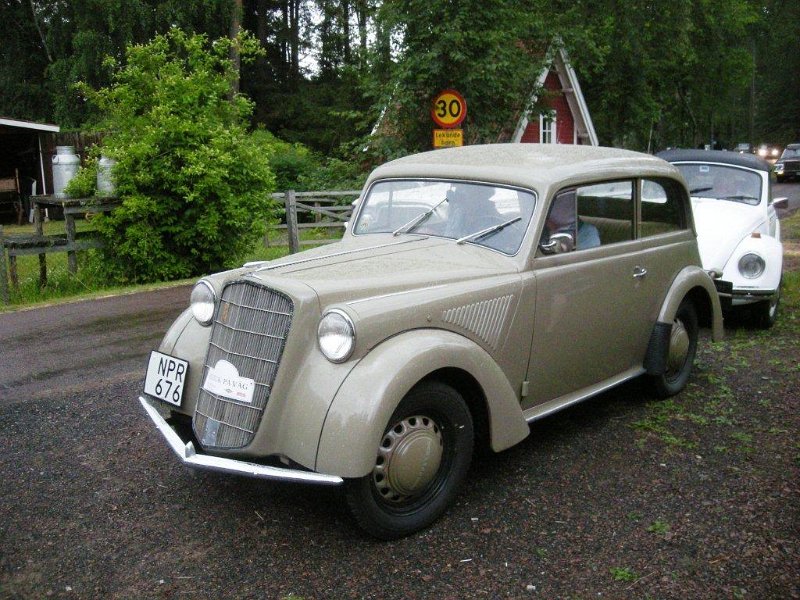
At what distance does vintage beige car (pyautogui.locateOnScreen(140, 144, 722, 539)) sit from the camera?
3.54 m

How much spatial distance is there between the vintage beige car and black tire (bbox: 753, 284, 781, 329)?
2345mm

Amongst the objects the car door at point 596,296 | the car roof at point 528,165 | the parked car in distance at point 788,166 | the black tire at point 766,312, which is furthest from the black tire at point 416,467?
the parked car in distance at point 788,166

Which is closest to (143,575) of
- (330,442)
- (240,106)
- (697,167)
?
(330,442)

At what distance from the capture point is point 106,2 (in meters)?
27.1

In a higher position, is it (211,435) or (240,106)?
(240,106)

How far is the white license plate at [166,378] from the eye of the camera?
13.5ft

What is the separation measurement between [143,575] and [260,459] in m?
0.69

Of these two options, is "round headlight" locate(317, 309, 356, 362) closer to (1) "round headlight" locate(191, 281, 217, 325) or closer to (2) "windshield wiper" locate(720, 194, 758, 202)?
(1) "round headlight" locate(191, 281, 217, 325)

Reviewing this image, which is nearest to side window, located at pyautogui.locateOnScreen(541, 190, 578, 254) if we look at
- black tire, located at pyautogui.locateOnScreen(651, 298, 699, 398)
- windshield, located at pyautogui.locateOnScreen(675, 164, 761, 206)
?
black tire, located at pyautogui.locateOnScreen(651, 298, 699, 398)

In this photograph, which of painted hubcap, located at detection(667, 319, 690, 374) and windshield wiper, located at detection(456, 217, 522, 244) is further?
painted hubcap, located at detection(667, 319, 690, 374)

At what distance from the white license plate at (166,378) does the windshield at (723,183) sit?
6724mm

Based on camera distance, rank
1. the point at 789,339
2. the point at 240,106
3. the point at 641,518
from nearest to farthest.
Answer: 1. the point at 641,518
2. the point at 789,339
3. the point at 240,106

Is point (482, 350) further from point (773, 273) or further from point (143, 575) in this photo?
point (773, 273)

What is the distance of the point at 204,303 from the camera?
4227 mm
